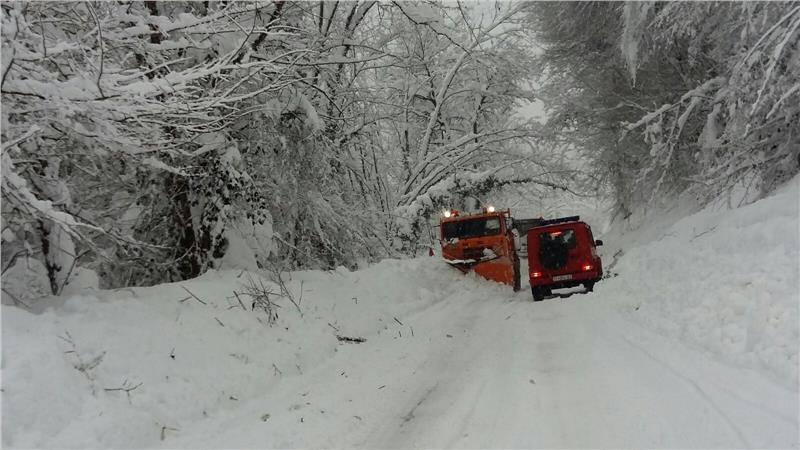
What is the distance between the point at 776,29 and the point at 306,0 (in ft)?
28.1

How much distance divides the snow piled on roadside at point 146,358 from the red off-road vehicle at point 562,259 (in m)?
5.72

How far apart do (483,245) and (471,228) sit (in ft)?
3.56

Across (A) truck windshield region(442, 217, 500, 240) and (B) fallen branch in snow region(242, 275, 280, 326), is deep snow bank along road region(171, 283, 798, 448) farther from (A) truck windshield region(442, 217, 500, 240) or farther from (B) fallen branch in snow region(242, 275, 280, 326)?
(A) truck windshield region(442, 217, 500, 240)

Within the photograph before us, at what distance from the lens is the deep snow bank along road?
4.48 meters

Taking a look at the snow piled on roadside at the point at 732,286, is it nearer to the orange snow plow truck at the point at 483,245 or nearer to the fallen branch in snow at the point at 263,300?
the orange snow plow truck at the point at 483,245

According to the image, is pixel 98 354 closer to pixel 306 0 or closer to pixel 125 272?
pixel 125 272

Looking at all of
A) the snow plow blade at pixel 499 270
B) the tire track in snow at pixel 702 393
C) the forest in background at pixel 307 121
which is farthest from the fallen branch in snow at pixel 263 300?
the snow plow blade at pixel 499 270

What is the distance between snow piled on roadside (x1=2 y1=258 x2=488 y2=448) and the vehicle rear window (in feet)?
20.6

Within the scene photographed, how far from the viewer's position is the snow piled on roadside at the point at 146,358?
14.5ft

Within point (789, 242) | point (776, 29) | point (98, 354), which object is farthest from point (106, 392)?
point (776, 29)

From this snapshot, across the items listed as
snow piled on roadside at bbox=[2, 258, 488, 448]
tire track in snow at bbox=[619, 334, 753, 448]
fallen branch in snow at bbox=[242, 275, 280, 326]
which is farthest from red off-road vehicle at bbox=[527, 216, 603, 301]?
fallen branch in snow at bbox=[242, 275, 280, 326]

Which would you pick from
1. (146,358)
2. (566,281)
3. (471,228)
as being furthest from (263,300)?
(471,228)

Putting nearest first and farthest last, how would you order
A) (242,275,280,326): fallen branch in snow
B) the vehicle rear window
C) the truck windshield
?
1. (242,275,280,326): fallen branch in snow
2. the vehicle rear window
3. the truck windshield

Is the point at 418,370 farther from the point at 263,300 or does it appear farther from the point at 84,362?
the point at 84,362
